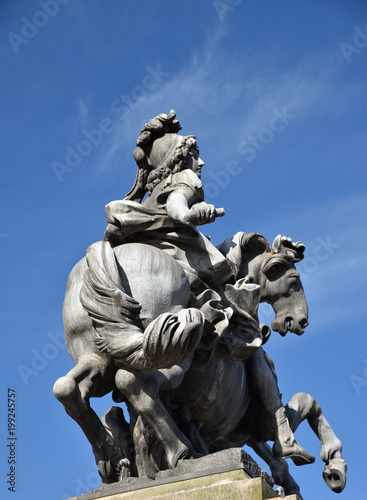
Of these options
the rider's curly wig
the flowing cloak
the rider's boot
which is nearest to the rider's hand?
the flowing cloak

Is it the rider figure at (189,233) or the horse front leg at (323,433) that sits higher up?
the rider figure at (189,233)

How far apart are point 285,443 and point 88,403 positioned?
2223 mm

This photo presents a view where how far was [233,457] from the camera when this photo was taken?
827cm

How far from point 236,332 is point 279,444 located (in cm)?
121

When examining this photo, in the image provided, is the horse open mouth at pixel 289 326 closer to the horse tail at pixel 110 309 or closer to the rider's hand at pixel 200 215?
the rider's hand at pixel 200 215

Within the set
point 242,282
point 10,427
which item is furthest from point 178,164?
point 10,427

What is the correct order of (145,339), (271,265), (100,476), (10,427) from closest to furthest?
(145,339)
(100,476)
(271,265)
(10,427)

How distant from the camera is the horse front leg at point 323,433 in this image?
9875 mm

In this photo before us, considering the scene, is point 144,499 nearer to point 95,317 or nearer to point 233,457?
point 233,457

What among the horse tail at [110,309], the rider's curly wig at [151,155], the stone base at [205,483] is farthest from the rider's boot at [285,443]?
the rider's curly wig at [151,155]

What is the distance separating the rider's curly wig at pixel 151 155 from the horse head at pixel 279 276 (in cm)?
112

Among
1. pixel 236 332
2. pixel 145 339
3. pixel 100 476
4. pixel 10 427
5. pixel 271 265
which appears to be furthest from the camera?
pixel 10 427

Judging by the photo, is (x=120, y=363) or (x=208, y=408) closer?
(x=120, y=363)

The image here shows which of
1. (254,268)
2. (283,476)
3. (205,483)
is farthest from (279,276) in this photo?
(205,483)
